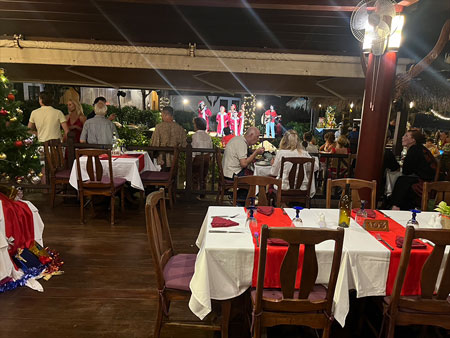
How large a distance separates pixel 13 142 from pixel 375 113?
390 centimetres

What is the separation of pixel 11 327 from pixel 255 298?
1781mm

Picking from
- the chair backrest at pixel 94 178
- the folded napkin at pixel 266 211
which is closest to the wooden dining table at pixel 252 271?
the folded napkin at pixel 266 211

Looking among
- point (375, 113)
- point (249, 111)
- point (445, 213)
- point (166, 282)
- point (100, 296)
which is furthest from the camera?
point (249, 111)

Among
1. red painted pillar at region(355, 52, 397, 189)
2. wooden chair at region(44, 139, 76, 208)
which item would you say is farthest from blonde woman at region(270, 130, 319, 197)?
wooden chair at region(44, 139, 76, 208)

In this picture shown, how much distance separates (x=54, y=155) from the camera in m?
4.68

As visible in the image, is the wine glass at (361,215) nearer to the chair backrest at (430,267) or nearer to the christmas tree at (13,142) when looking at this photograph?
the chair backrest at (430,267)

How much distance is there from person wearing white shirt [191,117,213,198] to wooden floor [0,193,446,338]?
1784mm

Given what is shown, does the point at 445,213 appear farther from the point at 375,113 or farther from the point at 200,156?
the point at 200,156

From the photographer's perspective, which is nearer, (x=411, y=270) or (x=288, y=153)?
(x=411, y=270)

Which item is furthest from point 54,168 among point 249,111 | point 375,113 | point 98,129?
point 249,111

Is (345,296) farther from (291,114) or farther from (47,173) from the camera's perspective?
(291,114)

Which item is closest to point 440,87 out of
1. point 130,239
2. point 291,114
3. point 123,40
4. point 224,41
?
point 224,41

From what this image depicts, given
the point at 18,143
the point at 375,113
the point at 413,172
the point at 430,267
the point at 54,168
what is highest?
the point at 375,113

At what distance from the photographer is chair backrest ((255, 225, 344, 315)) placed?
1.58m
